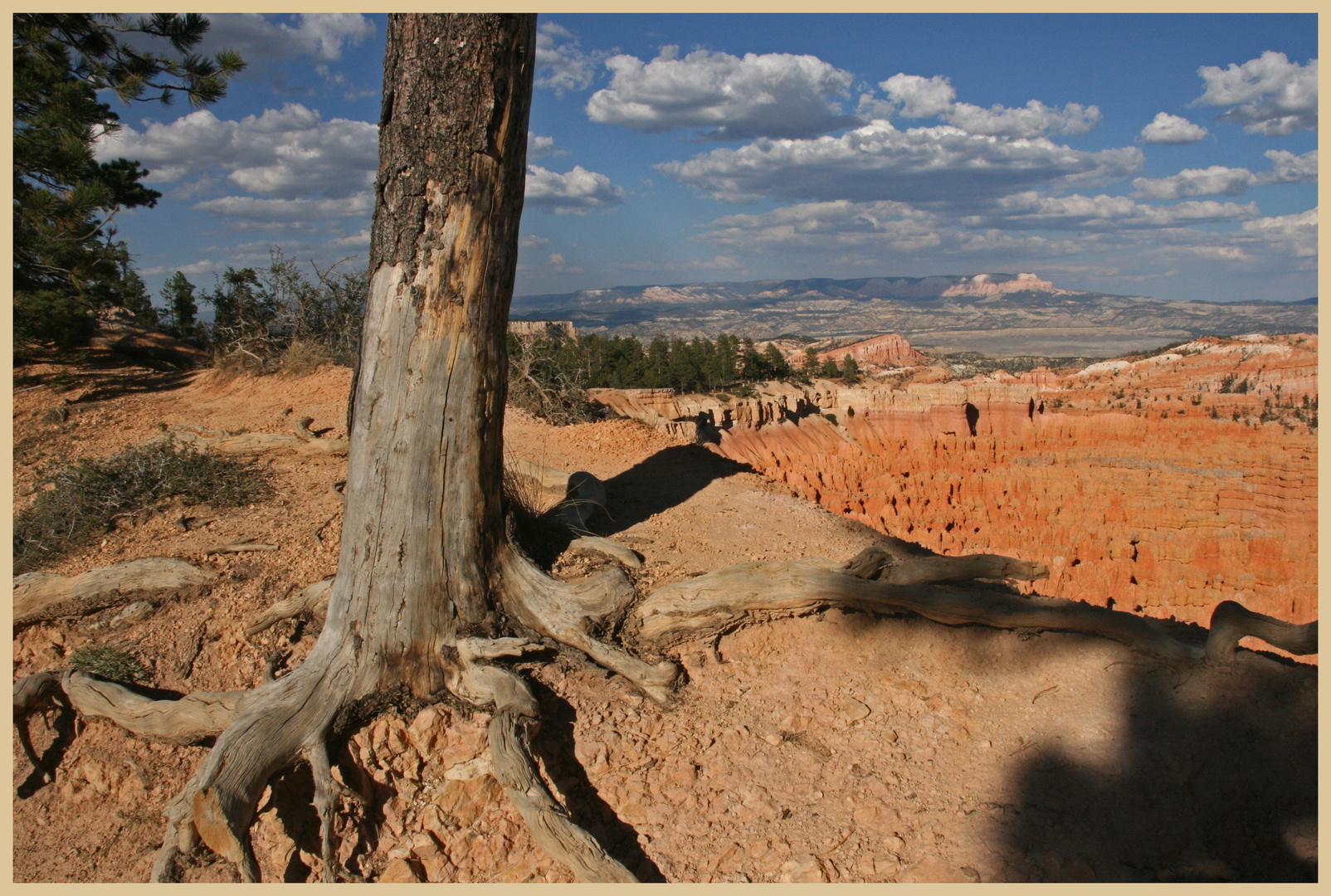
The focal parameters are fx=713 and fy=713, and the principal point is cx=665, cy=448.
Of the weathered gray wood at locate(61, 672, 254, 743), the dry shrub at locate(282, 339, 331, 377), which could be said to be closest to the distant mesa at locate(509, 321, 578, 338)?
the dry shrub at locate(282, 339, 331, 377)

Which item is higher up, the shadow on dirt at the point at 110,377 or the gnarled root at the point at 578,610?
the shadow on dirt at the point at 110,377

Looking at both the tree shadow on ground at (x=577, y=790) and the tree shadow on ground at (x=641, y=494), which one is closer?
the tree shadow on ground at (x=577, y=790)

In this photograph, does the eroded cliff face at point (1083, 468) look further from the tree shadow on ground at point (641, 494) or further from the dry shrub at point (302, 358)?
the dry shrub at point (302, 358)

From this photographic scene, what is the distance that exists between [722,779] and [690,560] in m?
1.81

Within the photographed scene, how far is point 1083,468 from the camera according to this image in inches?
778

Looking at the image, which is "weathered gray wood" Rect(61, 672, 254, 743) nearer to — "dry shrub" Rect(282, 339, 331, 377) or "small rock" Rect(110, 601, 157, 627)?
"small rock" Rect(110, 601, 157, 627)

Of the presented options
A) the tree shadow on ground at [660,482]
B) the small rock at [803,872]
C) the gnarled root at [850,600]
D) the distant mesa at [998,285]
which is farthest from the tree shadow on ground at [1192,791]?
the distant mesa at [998,285]

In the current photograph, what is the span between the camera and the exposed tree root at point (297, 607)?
12.1ft

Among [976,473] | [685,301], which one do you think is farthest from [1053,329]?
[976,473]

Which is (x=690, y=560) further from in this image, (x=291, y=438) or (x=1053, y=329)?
(x=1053, y=329)

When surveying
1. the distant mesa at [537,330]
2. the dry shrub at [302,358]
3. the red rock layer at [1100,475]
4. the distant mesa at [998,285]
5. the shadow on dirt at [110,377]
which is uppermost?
the distant mesa at [998,285]

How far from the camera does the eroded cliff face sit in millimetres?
13367

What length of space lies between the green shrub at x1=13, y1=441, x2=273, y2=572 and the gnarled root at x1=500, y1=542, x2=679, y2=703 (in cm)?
280

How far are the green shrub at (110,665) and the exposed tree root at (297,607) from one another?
48cm
